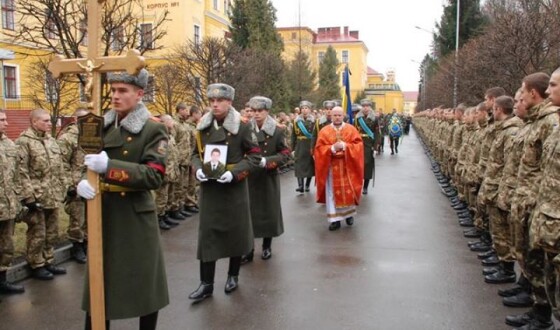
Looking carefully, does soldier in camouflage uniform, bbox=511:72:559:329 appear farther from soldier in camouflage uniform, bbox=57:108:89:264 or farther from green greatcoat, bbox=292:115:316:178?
green greatcoat, bbox=292:115:316:178

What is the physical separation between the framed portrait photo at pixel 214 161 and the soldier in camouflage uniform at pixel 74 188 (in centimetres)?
216

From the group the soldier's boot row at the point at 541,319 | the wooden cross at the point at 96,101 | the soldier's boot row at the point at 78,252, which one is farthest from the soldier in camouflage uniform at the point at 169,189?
the soldier's boot row at the point at 541,319

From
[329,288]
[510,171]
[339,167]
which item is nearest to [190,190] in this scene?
[339,167]

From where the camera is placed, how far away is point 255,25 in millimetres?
33375

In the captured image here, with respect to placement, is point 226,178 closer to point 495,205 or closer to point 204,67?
point 495,205

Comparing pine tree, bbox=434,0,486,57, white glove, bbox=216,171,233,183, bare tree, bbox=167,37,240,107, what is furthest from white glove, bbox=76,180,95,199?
pine tree, bbox=434,0,486,57

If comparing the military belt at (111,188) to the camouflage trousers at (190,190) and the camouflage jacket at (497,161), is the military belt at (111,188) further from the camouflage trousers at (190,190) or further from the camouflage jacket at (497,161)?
the camouflage trousers at (190,190)

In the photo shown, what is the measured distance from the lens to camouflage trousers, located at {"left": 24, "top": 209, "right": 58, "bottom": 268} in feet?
20.3

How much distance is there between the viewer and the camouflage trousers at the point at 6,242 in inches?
220

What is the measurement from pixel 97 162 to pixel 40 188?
3.27 m

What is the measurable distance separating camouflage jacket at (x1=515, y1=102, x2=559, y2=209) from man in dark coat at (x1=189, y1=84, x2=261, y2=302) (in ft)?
8.14

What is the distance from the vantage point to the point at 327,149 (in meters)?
8.82

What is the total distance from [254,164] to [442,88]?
77.5 feet

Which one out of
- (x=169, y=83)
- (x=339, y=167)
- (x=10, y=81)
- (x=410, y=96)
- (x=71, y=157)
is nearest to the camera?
(x=71, y=157)
